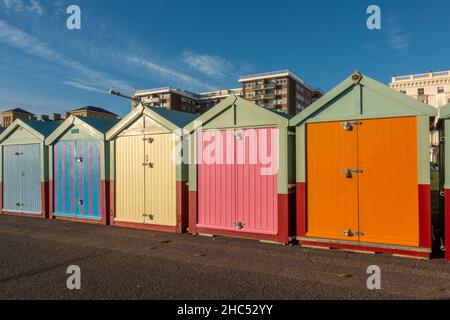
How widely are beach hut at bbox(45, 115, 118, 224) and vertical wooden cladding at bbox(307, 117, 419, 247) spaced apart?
241 inches

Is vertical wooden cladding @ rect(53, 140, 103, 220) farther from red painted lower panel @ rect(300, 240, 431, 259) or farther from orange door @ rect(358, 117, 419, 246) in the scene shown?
orange door @ rect(358, 117, 419, 246)

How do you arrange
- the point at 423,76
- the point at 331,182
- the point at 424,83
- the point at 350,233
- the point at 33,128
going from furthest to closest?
the point at 423,76, the point at 424,83, the point at 33,128, the point at 331,182, the point at 350,233

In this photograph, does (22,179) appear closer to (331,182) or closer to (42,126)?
(42,126)

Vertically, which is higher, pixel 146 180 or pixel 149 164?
pixel 149 164

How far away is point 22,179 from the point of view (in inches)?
471

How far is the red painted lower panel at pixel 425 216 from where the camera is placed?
19.6 ft

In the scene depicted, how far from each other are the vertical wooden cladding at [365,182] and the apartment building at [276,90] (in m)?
74.9

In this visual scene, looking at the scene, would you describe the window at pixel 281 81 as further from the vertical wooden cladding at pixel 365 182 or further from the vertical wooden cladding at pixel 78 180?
the vertical wooden cladding at pixel 365 182

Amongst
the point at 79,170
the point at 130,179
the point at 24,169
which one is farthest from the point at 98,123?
the point at 24,169

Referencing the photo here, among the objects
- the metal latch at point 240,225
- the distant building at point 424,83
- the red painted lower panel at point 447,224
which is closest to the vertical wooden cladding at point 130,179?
the metal latch at point 240,225

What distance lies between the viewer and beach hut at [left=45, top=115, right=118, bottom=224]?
998 cm

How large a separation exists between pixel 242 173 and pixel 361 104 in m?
2.92

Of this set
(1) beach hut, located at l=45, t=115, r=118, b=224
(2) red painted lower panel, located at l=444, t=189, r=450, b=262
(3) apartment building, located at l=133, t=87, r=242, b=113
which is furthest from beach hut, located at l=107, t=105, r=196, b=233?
(3) apartment building, located at l=133, t=87, r=242, b=113
